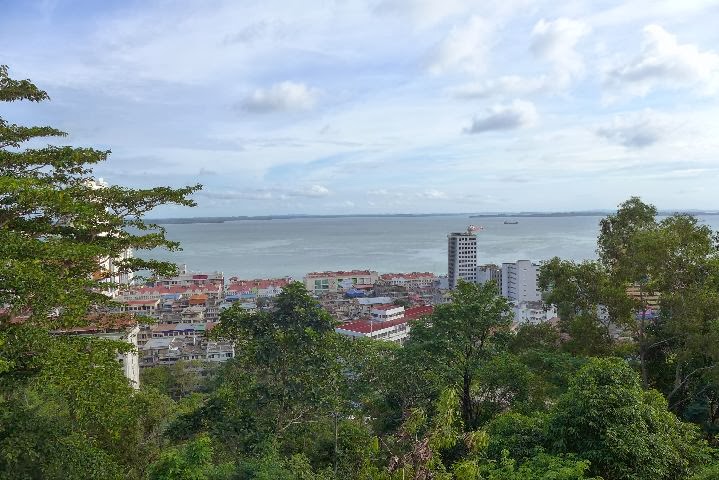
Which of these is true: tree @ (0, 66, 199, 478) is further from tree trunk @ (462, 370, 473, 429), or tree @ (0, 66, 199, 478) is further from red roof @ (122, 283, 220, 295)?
red roof @ (122, 283, 220, 295)

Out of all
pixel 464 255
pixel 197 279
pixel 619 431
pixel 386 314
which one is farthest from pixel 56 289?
pixel 197 279

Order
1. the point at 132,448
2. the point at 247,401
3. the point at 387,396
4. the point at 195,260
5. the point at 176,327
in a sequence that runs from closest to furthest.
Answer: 1. the point at 247,401
2. the point at 132,448
3. the point at 387,396
4. the point at 176,327
5. the point at 195,260

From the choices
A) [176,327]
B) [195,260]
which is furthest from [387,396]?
[195,260]

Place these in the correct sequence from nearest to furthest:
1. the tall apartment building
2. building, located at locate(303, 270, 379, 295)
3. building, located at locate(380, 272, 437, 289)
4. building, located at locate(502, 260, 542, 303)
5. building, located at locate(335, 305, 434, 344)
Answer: building, located at locate(335, 305, 434, 344), building, located at locate(502, 260, 542, 303), building, located at locate(303, 270, 379, 295), building, located at locate(380, 272, 437, 289), the tall apartment building

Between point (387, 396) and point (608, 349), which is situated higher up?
point (608, 349)

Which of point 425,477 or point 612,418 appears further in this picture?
point 612,418

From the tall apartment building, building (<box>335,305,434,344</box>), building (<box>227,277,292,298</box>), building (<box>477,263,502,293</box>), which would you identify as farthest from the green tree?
the tall apartment building

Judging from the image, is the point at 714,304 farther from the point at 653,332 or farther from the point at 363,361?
the point at 363,361

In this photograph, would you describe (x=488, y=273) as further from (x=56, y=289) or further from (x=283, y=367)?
(x=56, y=289)
